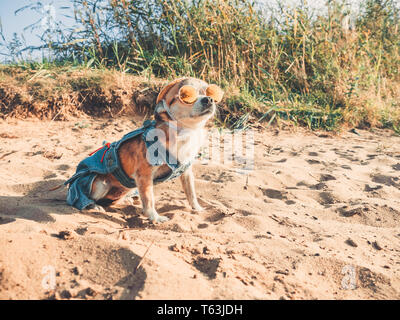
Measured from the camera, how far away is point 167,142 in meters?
2.51

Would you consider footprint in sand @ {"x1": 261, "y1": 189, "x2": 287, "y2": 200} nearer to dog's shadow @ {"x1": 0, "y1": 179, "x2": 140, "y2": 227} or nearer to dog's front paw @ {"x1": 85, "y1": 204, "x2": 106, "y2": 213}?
dog's shadow @ {"x1": 0, "y1": 179, "x2": 140, "y2": 227}

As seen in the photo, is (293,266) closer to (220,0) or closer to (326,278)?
(326,278)

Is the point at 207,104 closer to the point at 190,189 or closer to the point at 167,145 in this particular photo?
the point at 167,145

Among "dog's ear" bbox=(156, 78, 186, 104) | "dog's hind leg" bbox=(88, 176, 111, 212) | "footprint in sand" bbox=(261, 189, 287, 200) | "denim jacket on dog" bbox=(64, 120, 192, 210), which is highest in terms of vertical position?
"dog's ear" bbox=(156, 78, 186, 104)

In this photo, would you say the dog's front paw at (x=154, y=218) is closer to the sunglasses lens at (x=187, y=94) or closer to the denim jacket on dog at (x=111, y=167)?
the denim jacket on dog at (x=111, y=167)

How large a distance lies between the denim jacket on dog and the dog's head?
0.21 meters

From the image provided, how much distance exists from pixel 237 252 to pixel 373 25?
21.0 ft

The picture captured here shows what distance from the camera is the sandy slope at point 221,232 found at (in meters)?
1.69

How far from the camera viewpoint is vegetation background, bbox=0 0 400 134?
Result: 195 inches

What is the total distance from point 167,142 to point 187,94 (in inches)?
15.5

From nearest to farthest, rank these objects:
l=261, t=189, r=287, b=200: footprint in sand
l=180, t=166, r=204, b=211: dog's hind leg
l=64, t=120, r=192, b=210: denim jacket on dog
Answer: l=64, t=120, r=192, b=210: denim jacket on dog → l=180, t=166, r=204, b=211: dog's hind leg → l=261, t=189, r=287, b=200: footprint in sand

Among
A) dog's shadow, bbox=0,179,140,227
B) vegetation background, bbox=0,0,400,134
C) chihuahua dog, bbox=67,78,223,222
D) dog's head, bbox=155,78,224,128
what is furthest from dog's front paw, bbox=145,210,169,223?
vegetation background, bbox=0,0,400,134

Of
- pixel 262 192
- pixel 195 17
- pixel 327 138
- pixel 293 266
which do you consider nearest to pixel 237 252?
pixel 293 266

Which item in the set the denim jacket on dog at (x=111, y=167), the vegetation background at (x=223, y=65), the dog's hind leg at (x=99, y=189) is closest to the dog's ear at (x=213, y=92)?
the denim jacket on dog at (x=111, y=167)
